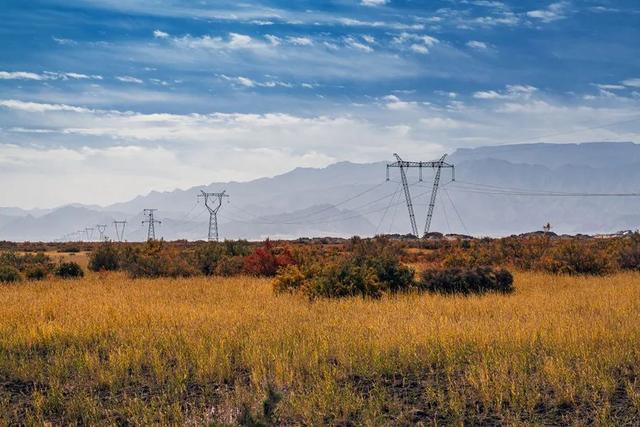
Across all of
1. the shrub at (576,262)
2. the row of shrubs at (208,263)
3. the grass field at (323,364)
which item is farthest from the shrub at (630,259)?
the row of shrubs at (208,263)

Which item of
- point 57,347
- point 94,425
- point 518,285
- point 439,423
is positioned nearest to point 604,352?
point 439,423

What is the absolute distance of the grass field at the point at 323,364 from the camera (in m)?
9.09

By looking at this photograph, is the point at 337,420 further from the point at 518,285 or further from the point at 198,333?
the point at 518,285

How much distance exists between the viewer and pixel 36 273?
32188 millimetres

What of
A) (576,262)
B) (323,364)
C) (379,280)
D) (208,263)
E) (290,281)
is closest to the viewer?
(323,364)

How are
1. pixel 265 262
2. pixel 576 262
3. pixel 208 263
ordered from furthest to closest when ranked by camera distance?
pixel 208 263, pixel 265 262, pixel 576 262

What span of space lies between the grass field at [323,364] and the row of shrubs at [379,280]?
3.35 meters

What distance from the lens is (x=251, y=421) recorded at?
20.0ft

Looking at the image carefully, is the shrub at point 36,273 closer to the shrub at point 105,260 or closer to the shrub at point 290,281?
the shrub at point 105,260

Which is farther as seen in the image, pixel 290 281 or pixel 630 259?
pixel 630 259

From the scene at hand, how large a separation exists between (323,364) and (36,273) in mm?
25527

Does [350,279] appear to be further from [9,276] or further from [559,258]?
[9,276]

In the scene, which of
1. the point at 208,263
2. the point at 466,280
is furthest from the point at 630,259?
the point at 208,263

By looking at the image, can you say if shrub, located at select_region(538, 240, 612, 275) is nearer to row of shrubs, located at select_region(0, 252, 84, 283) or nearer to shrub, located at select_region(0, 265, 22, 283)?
row of shrubs, located at select_region(0, 252, 84, 283)
